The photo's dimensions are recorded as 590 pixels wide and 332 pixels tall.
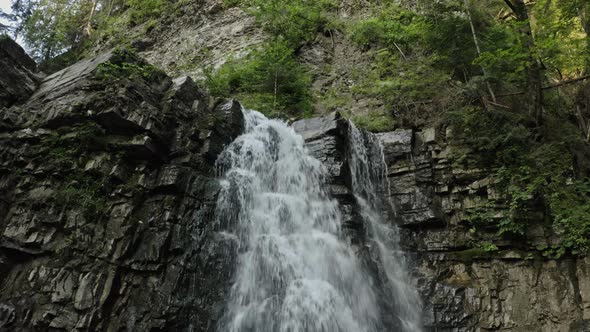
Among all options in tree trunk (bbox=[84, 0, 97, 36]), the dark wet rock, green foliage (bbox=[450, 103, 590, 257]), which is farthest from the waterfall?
tree trunk (bbox=[84, 0, 97, 36])

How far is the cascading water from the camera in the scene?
6770 mm

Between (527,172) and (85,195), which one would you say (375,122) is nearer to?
(527,172)

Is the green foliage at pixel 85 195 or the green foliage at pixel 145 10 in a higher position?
the green foliage at pixel 145 10

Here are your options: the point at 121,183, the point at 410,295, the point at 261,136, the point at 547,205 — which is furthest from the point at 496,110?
the point at 121,183

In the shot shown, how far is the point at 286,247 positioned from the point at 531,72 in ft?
23.1

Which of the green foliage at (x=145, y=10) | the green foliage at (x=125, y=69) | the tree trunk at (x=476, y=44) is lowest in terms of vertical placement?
the green foliage at (x=125, y=69)

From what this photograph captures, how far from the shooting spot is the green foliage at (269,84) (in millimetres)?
12727

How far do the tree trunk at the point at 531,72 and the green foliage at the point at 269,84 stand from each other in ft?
21.2

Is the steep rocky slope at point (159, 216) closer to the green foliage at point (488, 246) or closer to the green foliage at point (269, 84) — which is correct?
the green foliage at point (488, 246)

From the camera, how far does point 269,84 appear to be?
42.5ft

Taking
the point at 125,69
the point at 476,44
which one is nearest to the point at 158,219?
the point at 125,69

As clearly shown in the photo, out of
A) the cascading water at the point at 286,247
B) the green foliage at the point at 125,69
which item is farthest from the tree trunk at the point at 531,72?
the green foliage at the point at 125,69

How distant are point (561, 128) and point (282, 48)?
30.3 feet

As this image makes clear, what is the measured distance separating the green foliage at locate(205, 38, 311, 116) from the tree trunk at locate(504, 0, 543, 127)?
6449 millimetres
